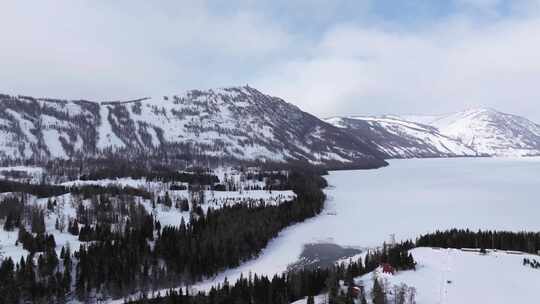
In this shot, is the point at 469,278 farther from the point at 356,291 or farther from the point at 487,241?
the point at 487,241

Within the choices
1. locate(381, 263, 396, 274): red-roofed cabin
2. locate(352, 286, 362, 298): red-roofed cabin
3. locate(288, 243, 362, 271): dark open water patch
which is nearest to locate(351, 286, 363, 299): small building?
locate(352, 286, 362, 298): red-roofed cabin

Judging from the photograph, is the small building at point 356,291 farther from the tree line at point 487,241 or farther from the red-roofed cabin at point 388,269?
the tree line at point 487,241

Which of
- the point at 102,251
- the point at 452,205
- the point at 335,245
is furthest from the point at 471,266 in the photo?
the point at 452,205

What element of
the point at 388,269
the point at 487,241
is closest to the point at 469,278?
the point at 388,269

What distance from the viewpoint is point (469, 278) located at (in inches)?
3022

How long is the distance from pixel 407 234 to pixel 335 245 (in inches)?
1001

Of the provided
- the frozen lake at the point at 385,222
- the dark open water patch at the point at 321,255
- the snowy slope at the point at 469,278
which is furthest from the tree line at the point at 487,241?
the frozen lake at the point at 385,222

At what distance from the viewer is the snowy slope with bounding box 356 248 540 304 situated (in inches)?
2709

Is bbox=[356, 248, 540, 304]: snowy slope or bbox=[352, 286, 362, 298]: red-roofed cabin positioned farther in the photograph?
bbox=[352, 286, 362, 298]: red-roofed cabin

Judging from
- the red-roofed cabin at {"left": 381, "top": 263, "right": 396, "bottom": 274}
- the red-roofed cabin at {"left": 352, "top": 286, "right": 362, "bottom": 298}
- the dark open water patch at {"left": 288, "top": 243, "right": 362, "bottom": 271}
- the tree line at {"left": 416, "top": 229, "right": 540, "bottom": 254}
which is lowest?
the dark open water patch at {"left": 288, "top": 243, "right": 362, "bottom": 271}

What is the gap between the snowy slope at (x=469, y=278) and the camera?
68.8 metres

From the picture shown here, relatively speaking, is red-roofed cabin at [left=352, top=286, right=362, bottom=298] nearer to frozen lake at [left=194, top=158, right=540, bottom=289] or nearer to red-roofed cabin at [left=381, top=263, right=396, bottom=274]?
red-roofed cabin at [left=381, top=263, right=396, bottom=274]

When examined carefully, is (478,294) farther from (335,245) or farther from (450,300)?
(335,245)

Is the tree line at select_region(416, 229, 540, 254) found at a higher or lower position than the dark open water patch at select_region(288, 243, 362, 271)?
higher
